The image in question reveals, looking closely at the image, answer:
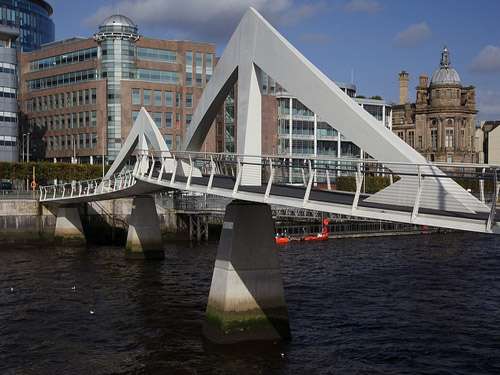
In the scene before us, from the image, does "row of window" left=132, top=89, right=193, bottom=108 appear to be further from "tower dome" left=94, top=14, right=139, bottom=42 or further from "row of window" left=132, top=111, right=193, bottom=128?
"tower dome" left=94, top=14, right=139, bottom=42

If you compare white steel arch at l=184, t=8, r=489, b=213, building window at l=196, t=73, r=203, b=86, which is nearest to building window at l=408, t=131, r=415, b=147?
building window at l=196, t=73, r=203, b=86

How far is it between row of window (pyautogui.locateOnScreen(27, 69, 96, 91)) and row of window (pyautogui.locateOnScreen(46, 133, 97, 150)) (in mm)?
8183

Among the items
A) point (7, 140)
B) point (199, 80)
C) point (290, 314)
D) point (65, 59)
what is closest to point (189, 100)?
point (199, 80)

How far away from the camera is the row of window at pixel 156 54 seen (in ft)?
351

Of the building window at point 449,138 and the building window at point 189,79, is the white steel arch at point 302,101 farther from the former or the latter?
the building window at point 449,138

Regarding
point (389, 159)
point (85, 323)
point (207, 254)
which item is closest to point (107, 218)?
point (207, 254)

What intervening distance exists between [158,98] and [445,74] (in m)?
66.4

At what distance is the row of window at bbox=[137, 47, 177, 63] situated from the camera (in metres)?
107

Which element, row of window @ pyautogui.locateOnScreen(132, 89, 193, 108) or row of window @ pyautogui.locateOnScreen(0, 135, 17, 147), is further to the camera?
row of window @ pyautogui.locateOnScreen(132, 89, 193, 108)

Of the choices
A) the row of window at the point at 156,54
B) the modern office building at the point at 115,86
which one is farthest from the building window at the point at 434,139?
the row of window at the point at 156,54

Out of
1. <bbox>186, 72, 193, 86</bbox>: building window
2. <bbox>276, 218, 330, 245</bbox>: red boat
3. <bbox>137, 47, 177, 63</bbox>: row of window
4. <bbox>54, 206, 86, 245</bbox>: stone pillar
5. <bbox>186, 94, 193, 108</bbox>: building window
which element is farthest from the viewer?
<bbox>186, 72, 193, 86</bbox>: building window

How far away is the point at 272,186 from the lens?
3169 centimetres

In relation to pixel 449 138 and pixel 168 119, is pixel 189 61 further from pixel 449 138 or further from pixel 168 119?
pixel 449 138

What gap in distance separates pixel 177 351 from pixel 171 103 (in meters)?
81.7
